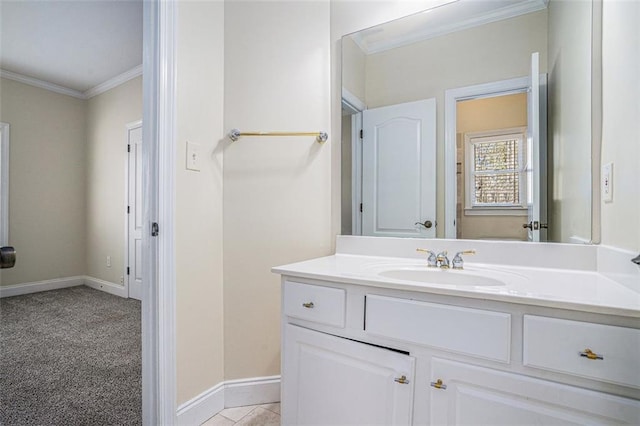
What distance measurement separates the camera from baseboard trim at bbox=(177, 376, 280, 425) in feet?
4.90

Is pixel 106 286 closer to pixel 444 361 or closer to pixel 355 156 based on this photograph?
pixel 355 156

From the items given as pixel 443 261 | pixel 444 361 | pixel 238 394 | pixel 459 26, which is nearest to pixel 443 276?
pixel 443 261

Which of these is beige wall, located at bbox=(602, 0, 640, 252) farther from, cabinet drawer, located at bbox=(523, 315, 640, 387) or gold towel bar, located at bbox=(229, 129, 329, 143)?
gold towel bar, located at bbox=(229, 129, 329, 143)

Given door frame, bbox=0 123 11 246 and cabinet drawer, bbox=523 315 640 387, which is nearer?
cabinet drawer, bbox=523 315 640 387

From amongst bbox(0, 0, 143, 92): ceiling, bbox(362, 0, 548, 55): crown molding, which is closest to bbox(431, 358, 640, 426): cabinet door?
bbox(362, 0, 548, 55): crown molding

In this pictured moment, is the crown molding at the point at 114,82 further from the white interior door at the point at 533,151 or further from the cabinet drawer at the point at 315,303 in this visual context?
the white interior door at the point at 533,151

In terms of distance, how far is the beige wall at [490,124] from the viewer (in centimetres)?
126

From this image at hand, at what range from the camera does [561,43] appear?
47.3 inches

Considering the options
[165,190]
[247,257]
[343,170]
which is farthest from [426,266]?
[165,190]

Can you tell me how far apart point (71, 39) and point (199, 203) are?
2.72 m

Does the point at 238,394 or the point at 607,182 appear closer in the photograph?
the point at 607,182

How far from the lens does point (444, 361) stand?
0.87m

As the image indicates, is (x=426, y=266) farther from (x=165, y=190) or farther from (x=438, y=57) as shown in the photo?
(x=165, y=190)

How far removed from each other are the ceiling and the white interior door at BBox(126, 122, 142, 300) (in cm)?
72
